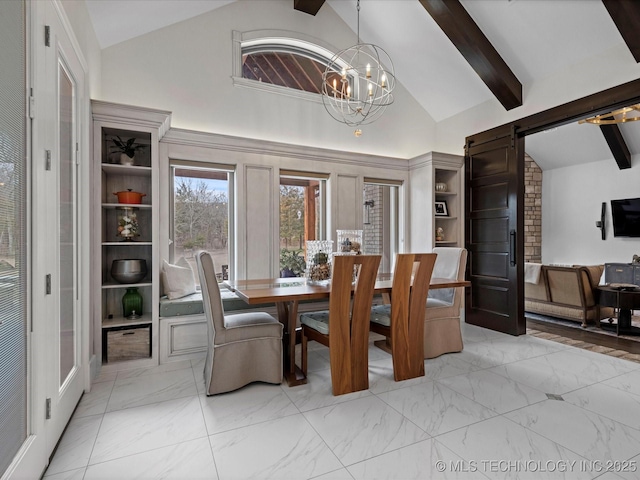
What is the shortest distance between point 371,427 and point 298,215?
9.01 ft

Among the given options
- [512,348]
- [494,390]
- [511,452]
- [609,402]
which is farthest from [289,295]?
[512,348]

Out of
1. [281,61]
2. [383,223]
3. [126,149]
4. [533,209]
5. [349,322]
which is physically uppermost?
[281,61]

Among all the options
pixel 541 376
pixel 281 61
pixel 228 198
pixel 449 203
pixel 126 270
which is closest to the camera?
pixel 541 376

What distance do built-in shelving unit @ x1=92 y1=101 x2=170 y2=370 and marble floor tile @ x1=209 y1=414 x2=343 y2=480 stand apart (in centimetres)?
150

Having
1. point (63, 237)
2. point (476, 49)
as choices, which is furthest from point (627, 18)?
point (63, 237)

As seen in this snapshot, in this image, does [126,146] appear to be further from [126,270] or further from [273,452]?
[273,452]

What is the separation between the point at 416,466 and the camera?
176cm

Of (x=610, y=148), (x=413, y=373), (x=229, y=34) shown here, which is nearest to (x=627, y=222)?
(x=610, y=148)

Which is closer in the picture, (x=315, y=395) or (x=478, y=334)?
(x=315, y=395)

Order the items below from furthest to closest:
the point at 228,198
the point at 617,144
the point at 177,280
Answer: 1. the point at 617,144
2. the point at 228,198
3. the point at 177,280

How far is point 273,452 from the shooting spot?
1888 mm

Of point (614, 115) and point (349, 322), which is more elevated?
point (614, 115)

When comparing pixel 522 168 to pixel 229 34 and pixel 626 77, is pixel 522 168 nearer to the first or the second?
pixel 626 77

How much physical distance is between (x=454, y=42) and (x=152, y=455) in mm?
4662
